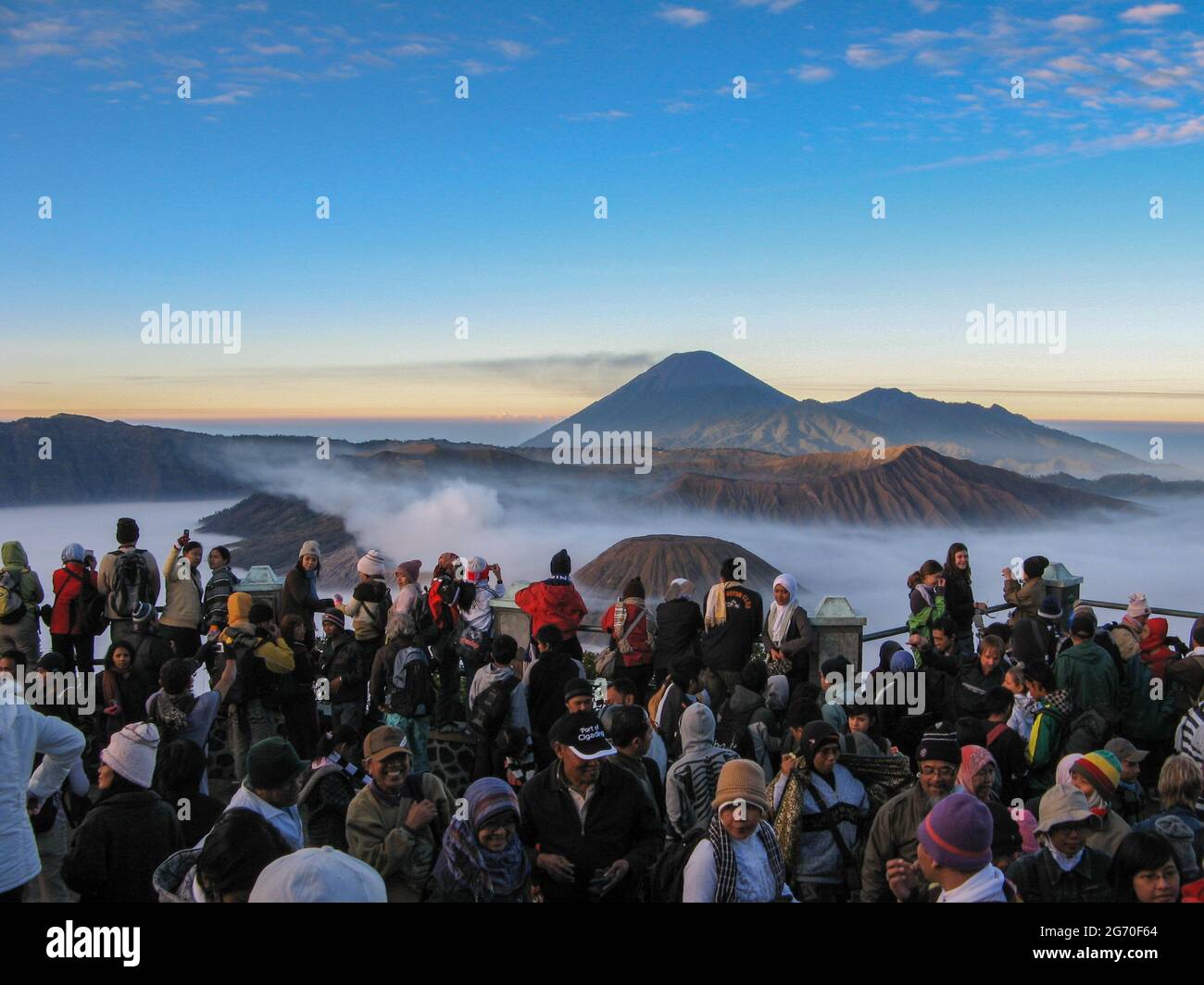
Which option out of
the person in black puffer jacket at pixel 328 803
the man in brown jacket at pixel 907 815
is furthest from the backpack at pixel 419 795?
the man in brown jacket at pixel 907 815

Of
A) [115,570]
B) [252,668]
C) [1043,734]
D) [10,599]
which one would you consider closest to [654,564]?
[115,570]

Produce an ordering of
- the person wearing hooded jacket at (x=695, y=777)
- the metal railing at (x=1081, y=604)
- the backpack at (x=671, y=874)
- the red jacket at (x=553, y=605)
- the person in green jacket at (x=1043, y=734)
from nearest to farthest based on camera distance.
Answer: the backpack at (x=671, y=874) → the person wearing hooded jacket at (x=695, y=777) → the person in green jacket at (x=1043, y=734) → the red jacket at (x=553, y=605) → the metal railing at (x=1081, y=604)

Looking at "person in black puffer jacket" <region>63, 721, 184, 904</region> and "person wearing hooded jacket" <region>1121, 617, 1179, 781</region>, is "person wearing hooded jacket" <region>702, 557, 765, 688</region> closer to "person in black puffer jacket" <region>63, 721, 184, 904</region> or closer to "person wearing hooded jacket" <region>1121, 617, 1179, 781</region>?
"person wearing hooded jacket" <region>1121, 617, 1179, 781</region>

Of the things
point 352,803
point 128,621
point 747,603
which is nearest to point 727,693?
point 747,603

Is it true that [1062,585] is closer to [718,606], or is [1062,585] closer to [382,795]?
[718,606]

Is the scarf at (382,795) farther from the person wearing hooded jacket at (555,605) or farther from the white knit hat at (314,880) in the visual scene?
the person wearing hooded jacket at (555,605)

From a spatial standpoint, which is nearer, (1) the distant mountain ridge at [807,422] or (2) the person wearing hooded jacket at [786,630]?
(2) the person wearing hooded jacket at [786,630]
